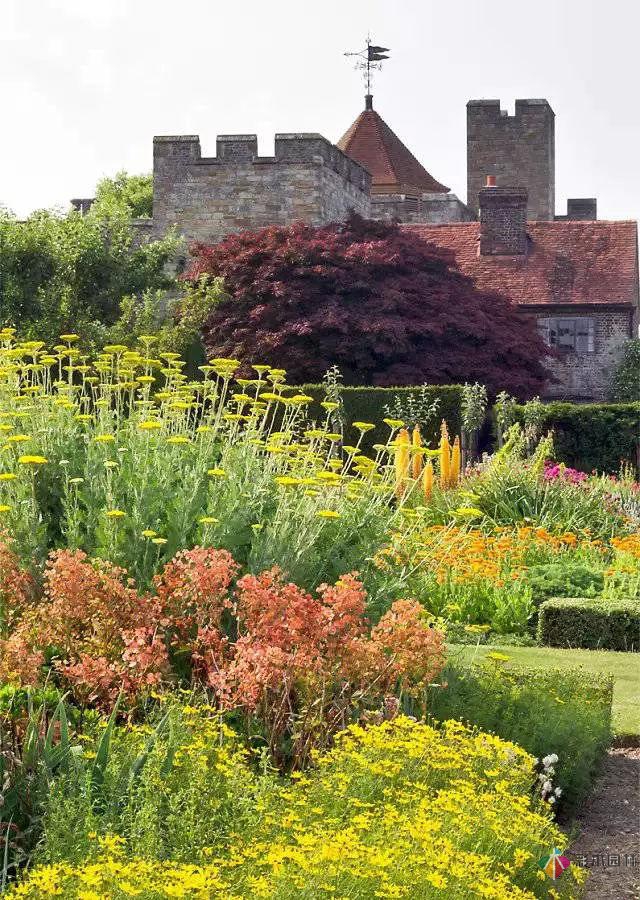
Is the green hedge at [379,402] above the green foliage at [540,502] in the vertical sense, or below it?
above

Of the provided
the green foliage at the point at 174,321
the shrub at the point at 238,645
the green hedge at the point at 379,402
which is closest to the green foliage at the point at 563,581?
the shrub at the point at 238,645

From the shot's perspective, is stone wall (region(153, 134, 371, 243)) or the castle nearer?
stone wall (region(153, 134, 371, 243))

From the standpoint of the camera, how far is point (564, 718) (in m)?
6.55

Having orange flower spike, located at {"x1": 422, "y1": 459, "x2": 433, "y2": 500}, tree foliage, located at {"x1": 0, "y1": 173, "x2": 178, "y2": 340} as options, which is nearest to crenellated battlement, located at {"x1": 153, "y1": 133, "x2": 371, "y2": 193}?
tree foliage, located at {"x1": 0, "y1": 173, "x2": 178, "y2": 340}

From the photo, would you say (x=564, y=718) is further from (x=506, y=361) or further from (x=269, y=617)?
(x=506, y=361)

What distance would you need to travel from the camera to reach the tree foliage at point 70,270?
25469 millimetres

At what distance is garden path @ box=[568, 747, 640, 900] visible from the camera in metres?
5.47

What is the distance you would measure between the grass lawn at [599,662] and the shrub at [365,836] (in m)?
2.61

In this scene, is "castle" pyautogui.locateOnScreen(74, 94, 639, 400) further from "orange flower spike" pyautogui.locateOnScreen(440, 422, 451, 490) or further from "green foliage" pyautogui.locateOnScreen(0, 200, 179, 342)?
"orange flower spike" pyautogui.locateOnScreen(440, 422, 451, 490)

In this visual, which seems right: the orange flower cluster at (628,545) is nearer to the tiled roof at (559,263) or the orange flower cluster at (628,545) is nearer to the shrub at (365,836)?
the shrub at (365,836)

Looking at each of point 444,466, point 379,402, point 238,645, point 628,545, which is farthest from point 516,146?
point 238,645

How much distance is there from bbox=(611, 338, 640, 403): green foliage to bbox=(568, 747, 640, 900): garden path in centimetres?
2491

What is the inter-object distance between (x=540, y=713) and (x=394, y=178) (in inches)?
1302

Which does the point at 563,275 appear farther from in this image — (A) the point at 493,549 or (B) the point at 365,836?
(B) the point at 365,836
